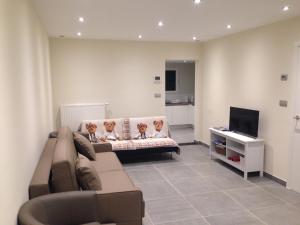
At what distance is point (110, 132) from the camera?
583 cm

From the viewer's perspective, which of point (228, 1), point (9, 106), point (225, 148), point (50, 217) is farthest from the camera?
point (225, 148)

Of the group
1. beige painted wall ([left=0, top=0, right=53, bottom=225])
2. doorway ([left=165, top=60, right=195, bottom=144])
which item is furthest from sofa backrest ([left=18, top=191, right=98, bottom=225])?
doorway ([left=165, top=60, right=195, bottom=144])

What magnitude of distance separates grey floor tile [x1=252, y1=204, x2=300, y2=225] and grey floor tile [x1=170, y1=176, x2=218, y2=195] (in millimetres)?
858

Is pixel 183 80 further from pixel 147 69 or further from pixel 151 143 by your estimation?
pixel 151 143

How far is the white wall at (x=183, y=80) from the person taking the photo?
933 centimetres

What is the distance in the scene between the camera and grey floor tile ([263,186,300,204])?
3.82 metres

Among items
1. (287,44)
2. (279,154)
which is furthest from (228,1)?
(279,154)

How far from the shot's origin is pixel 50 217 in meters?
2.16

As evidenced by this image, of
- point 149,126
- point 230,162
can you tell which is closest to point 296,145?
point 230,162

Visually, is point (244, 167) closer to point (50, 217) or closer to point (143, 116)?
Answer: point (143, 116)

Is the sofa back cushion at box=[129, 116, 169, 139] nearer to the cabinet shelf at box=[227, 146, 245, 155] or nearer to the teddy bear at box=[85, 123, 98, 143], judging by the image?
the teddy bear at box=[85, 123, 98, 143]

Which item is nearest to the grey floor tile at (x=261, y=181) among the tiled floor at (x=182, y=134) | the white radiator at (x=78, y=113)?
the tiled floor at (x=182, y=134)

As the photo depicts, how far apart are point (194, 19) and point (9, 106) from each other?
3.08 meters

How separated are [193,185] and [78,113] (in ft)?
9.73
